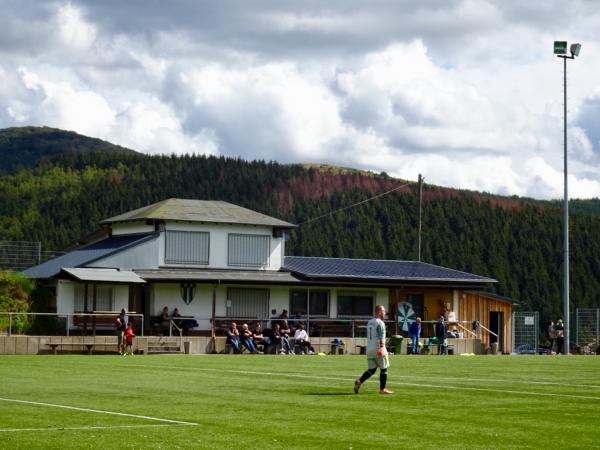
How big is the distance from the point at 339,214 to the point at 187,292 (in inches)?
2849

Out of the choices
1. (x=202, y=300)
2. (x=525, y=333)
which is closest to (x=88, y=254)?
(x=202, y=300)

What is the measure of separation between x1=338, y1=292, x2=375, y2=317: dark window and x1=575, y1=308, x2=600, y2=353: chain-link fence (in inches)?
429

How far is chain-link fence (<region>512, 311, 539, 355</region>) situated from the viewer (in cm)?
6706

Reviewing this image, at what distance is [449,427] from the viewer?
53.6 ft

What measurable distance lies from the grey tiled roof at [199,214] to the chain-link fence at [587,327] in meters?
16.3

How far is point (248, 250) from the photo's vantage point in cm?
6219

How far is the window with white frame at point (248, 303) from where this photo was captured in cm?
5997

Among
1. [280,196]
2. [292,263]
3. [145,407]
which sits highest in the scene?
[280,196]

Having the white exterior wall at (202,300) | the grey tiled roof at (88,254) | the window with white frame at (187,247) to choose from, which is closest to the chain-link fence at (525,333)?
the white exterior wall at (202,300)

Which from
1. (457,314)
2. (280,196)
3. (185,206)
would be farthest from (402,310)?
(280,196)

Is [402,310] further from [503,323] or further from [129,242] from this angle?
[129,242]

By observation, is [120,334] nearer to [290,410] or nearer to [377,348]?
[377,348]

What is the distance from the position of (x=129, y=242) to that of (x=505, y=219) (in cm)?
7789

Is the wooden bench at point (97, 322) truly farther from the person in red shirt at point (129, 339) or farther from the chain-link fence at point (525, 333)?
the chain-link fence at point (525, 333)
